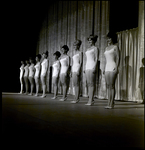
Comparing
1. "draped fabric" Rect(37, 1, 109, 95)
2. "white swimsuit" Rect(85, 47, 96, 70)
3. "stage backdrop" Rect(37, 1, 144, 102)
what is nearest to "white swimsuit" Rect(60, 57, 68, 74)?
"white swimsuit" Rect(85, 47, 96, 70)

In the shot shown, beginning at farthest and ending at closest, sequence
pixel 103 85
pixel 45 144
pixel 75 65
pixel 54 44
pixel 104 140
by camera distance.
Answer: pixel 54 44, pixel 103 85, pixel 75 65, pixel 104 140, pixel 45 144

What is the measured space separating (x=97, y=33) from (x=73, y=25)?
2.12 metres

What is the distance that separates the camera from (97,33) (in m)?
8.70

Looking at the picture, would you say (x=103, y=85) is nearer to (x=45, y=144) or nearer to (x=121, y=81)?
(x=121, y=81)

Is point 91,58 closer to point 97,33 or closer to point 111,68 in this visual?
point 111,68

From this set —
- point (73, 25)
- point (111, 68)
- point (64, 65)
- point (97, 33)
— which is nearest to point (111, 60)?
point (111, 68)

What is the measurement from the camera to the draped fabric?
848 centimetres

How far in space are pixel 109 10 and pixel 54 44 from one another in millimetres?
4679

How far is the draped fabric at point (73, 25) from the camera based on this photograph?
8.48m

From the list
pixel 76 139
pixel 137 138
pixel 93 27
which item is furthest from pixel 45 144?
pixel 93 27

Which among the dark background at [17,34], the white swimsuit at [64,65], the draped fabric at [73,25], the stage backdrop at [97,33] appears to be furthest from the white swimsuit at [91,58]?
the dark background at [17,34]

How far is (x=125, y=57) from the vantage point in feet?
24.1

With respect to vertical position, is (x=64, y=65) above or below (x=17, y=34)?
below

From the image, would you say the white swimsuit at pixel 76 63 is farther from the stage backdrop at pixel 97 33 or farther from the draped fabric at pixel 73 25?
the draped fabric at pixel 73 25
